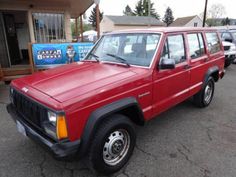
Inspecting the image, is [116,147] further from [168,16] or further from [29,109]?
[168,16]

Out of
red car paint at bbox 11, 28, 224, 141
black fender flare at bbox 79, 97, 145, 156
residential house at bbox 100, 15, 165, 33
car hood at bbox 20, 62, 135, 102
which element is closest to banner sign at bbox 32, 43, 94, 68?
red car paint at bbox 11, 28, 224, 141

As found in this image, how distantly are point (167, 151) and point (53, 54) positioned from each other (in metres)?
5.49

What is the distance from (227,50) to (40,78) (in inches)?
357

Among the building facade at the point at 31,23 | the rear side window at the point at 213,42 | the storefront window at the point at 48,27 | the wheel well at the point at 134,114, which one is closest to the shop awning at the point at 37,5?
the building facade at the point at 31,23

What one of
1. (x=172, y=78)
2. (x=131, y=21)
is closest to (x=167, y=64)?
(x=172, y=78)

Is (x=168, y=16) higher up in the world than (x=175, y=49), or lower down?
higher up

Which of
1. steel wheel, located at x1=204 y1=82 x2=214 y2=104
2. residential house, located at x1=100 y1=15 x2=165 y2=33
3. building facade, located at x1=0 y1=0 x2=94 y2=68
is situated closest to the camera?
steel wheel, located at x1=204 y1=82 x2=214 y2=104

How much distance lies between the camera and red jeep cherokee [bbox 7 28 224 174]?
2092 mm

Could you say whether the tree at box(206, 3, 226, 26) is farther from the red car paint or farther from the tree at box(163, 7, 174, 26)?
the red car paint

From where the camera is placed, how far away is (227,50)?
9.02 metres

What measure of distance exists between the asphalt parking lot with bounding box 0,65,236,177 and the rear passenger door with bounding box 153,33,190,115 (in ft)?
2.01

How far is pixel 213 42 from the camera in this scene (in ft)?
15.2

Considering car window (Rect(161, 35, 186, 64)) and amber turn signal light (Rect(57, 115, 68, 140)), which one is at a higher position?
car window (Rect(161, 35, 186, 64))

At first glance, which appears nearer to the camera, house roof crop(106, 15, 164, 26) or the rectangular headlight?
the rectangular headlight
